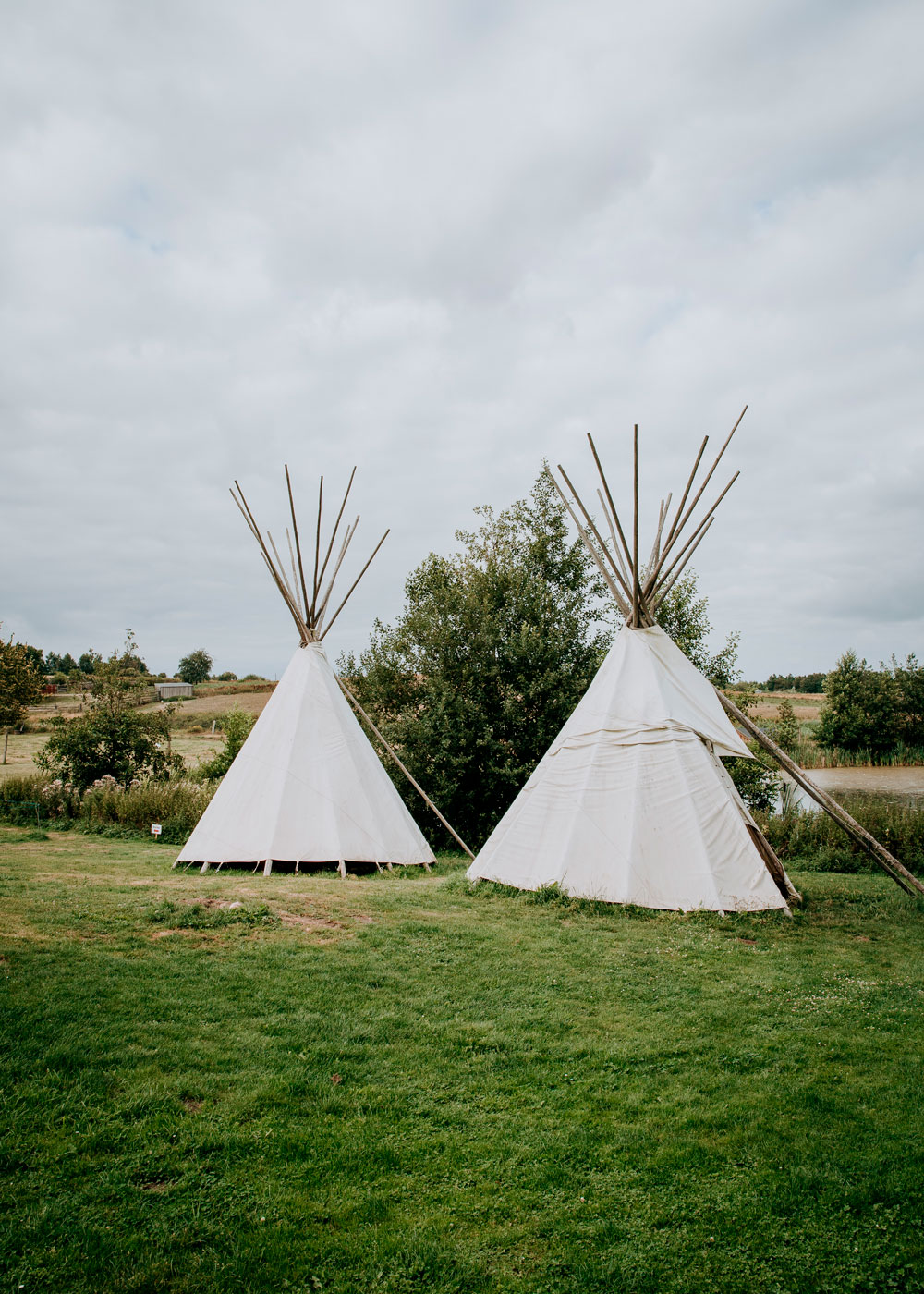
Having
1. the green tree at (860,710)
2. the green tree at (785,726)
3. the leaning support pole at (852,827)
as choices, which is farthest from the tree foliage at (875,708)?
the leaning support pole at (852,827)

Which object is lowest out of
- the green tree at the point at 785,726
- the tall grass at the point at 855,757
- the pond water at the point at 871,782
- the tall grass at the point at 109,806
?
the tall grass at the point at 109,806

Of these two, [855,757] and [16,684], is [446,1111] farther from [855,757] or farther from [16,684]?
[855,757]

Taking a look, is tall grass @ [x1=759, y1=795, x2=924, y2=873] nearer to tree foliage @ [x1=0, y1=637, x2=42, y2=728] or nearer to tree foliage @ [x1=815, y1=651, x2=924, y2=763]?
tree foliage @ [x1=815, y1=651, x2=924, y2=763]

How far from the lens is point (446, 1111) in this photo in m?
2.93

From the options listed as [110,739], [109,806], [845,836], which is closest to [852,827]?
[845,836]

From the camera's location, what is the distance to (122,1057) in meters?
3.09

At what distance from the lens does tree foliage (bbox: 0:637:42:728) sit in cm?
1666

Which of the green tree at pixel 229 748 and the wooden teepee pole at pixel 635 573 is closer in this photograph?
the wooden teepee pole at pixel 635 573

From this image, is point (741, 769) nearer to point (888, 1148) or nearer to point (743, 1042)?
point (743, 1042)

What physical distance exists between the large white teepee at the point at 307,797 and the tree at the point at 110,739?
539cm

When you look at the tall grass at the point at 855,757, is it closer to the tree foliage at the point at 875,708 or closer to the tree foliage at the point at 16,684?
the tree foliage at the point at 875,708

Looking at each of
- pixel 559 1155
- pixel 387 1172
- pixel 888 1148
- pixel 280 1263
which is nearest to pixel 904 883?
pixel 888 1148

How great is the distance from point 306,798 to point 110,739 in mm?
6670

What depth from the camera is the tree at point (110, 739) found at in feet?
43.0
